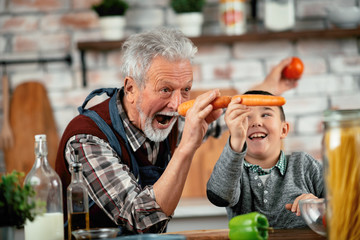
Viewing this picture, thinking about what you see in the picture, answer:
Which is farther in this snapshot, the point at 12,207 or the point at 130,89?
the point at 130,89

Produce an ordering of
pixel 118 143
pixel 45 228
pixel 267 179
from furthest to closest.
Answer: pixel 267 179
pixel 118 143
pixel 45 228

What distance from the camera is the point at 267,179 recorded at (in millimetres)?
1826

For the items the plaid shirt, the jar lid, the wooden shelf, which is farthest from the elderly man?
the wooden shelf

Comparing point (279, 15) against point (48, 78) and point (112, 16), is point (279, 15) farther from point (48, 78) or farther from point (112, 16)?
point (48, 78)

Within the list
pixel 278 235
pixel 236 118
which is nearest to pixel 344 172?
pixel 278 235

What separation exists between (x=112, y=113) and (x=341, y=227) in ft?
3.34

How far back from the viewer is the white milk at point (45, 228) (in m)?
1.27

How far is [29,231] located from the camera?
50.2 inches

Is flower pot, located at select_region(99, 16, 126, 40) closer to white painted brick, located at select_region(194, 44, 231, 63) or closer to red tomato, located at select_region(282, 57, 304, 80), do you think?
white painted brick, located at select_region(194, 44, 231, 63)

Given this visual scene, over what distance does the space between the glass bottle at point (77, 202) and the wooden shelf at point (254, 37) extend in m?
1.67

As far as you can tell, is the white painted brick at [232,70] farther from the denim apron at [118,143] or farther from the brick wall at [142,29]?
the denim apron at [118,143]

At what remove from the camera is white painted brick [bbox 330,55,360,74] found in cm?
308

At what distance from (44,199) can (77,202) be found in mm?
81

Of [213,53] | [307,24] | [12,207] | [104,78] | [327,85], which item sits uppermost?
[307,24]
